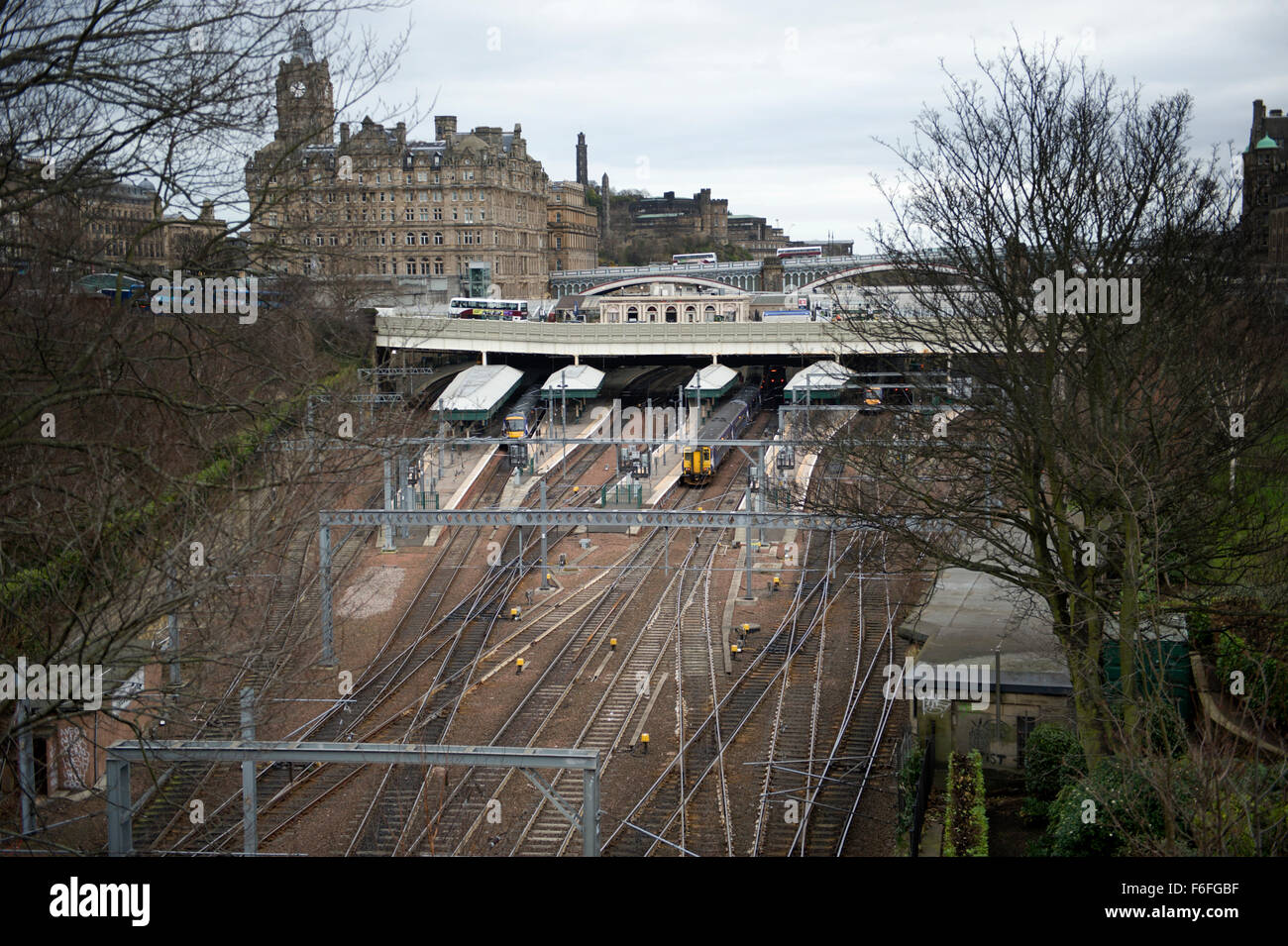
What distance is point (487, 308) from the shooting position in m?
57.4

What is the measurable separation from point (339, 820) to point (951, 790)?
7772 millimetres

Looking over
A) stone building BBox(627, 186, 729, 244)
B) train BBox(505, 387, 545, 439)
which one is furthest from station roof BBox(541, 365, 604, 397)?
stone building BBox(627, 186, 729, 244)

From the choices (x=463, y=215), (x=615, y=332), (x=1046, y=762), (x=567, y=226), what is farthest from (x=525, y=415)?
(x=567, y=226)

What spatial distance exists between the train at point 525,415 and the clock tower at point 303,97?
106 ft

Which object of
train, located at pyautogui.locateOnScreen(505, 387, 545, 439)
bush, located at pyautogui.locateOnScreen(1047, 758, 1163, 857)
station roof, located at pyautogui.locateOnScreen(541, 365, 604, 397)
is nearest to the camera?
bush, located at pyautogui.locateOnScreen(1047, 758, 1163, 857)

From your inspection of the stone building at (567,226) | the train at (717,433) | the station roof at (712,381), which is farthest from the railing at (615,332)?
the stone building at (567,226)

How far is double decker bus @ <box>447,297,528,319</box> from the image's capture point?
54.2 m

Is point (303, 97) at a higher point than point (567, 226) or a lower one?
lower

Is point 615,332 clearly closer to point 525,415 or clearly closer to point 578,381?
point 578,381

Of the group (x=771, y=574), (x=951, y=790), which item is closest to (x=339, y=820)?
(x=951, y=790)

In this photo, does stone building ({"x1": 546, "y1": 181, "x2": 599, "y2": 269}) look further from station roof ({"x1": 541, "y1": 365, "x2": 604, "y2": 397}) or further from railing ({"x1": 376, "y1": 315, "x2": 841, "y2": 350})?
station roof ({"x1": 541, "y1": 365, "x2": 604, "y2": 397})

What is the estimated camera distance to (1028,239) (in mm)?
12984

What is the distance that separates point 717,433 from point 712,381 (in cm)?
620

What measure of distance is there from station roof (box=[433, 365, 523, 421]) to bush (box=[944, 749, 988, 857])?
81.0ft
